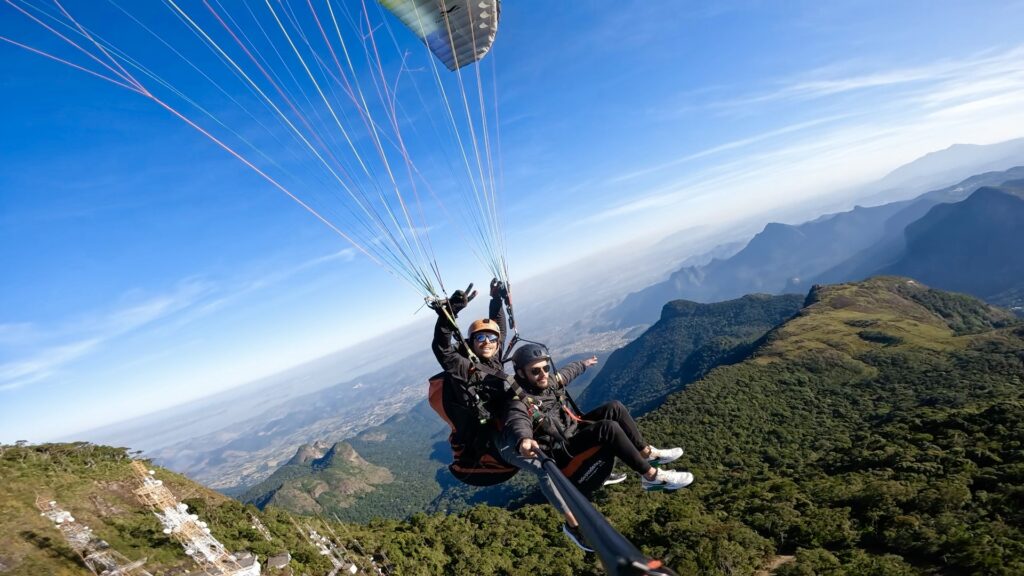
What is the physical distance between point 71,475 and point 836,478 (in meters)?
64.4

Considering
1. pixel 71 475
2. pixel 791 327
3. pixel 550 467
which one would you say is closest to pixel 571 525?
pixel 550 467

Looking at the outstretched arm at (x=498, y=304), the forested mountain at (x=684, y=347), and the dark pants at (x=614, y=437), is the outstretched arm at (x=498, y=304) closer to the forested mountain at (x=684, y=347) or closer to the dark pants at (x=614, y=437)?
the dark pants at (x=614, y=437)

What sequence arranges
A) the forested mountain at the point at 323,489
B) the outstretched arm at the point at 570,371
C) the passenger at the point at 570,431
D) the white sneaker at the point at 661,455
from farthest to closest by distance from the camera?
the forested mountain at the point at 323,489 < the outstretched arm at the point at 570,371 < the white sneaker at the point at 661,455 < the passenger at the point at 570,431

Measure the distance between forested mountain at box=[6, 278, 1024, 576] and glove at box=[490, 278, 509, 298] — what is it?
25623 millimetres

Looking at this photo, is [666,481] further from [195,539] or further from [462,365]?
[195,539]

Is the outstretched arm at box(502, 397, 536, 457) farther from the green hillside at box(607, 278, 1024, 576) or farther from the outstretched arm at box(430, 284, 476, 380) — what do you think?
the green hillside at box(607, 278, 1024, 576)

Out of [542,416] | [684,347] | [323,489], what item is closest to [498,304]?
[542,416]

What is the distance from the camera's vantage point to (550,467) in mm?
4582

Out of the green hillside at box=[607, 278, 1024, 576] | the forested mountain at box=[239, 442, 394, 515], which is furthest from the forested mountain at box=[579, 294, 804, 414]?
the forested mountain at box=[239, 442, 394, 515]

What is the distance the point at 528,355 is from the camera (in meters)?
6.70

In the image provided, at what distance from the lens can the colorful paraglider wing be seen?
9.36 meters

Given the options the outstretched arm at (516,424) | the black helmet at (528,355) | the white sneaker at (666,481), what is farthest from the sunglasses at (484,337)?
the white sneaker at (666,481)

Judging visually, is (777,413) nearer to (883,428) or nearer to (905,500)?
(883,428)

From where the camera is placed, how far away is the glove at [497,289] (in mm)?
9342
